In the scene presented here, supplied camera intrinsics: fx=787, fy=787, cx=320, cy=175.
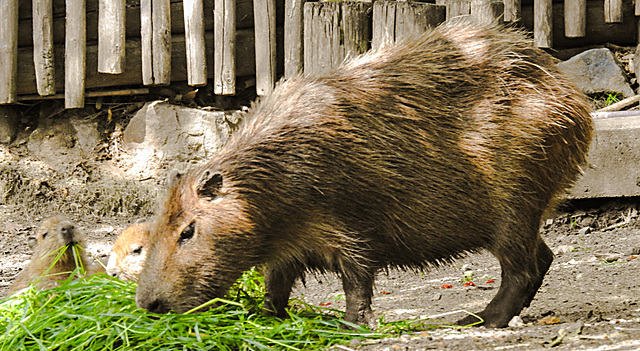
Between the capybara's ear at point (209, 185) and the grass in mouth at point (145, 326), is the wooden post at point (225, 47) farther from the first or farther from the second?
the capybara's ear at point (209, 185)

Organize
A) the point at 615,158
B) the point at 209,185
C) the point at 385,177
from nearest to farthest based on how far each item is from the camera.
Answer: the point at 209,185 < the point at 385,177 < the point at 615,158

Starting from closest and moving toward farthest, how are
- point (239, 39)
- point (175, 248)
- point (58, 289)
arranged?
point (175, 248)
point (58, 289)
point (239, 39)

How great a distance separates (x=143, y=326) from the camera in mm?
3127

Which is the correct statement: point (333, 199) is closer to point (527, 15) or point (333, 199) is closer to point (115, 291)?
point (115, 291)

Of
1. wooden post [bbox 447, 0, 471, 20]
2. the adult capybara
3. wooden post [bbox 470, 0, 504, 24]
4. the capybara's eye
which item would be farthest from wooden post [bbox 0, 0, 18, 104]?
the capybara's eye

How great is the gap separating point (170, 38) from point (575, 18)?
143 inches

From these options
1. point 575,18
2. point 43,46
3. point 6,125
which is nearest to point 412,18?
point 575,18

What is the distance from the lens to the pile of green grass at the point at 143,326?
3.10 metres

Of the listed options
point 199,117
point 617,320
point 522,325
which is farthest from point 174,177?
point 199,117

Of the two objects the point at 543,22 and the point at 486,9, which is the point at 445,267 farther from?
the point at 543,22

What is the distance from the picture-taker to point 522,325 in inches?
143

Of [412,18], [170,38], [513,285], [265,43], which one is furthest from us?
[170,38]

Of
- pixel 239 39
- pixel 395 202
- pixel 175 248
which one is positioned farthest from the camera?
pixel 239 39

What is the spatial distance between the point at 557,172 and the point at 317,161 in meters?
1.19
